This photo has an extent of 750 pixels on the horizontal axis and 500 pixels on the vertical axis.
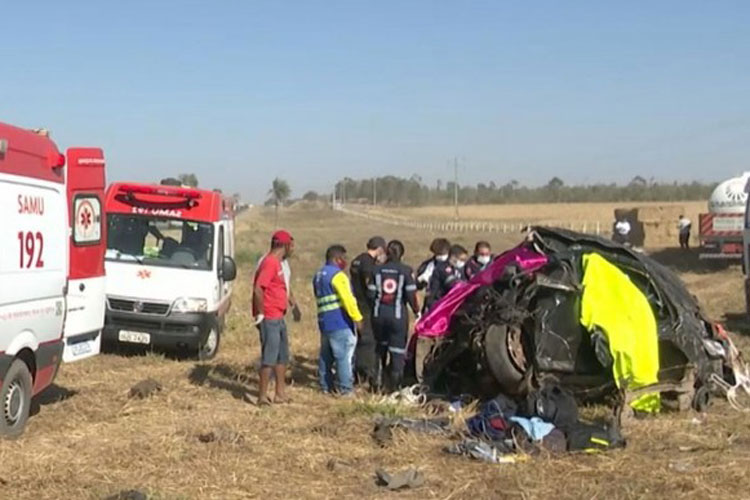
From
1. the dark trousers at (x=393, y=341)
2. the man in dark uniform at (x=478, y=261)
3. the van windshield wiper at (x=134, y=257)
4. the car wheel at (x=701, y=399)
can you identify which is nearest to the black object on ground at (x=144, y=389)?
the dark trousers at (x=393, y=341)

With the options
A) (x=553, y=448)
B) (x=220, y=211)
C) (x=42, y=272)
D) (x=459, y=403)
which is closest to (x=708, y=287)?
(x=220, y=211)

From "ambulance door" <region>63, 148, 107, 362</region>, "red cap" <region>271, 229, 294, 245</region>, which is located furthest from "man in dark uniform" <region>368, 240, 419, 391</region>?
"ambulance door" <region>63, 148, 107, 362</region>

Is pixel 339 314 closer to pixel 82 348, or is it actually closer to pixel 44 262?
pixel 82 348

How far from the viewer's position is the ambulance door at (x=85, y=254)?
9336mm

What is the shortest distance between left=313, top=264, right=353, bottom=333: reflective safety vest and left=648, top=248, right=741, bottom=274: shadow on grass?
21.1 m

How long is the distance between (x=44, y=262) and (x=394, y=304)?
3727 mm

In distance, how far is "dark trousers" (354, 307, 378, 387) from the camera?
431 inches

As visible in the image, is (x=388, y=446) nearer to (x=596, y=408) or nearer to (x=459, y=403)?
(x=459, y=403)

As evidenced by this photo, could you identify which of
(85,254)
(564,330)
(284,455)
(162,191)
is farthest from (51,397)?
(564,330)

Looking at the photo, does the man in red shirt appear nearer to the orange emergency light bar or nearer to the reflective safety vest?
the reflective safety vest

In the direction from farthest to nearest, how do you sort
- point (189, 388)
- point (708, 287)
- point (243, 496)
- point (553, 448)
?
point (708, 287) → point (189, 388) → point (553, 448) → point (243, 496)

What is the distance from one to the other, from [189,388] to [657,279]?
512 cm

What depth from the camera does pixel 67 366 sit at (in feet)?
40.0

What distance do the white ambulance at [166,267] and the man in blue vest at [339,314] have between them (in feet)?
10.7
